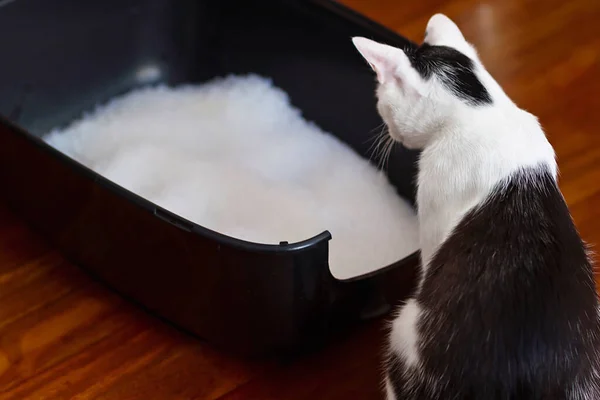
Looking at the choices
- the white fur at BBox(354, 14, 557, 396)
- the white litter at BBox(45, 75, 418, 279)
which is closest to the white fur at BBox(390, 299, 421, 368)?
the white fur at BBox(354, 14, 557, 396)

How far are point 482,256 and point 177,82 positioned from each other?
0.87m

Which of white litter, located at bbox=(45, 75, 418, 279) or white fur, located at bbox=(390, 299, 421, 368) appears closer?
white fur, located at bbox=(390, 299, 421, 368)

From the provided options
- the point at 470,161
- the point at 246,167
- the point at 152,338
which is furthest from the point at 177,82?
the point at 470,161

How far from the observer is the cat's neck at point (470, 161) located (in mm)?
815

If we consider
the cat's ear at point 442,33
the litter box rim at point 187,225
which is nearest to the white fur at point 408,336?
the litter box rim at point 187,225

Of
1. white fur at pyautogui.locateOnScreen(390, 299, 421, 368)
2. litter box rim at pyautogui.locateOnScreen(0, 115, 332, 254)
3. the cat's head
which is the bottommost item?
white fur at pyautogui.locateOnScreen(390, 299, 421, 368)

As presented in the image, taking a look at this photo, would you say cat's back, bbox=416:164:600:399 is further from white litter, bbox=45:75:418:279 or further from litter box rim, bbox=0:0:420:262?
white litter, bbox=45:75:418:279

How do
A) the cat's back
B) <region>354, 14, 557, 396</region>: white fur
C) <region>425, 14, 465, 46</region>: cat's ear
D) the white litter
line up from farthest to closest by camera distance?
the white litter, <region>425, 14, 465, 46</region>: cat's ear, <region>354, 14, 557, 396</region>: white fur, the cat's back

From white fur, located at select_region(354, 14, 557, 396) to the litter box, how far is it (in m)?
0.12

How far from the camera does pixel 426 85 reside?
88 centimetres

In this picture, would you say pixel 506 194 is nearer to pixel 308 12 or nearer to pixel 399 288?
pixel 399 288

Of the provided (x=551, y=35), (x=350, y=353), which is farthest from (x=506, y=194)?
(x=551, y=35)

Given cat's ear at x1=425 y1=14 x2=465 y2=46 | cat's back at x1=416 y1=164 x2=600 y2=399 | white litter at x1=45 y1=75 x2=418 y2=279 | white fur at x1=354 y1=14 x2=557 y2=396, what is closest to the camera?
cat's back at x1=416 y1=164 x2=600 y2=399

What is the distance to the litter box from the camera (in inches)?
35.1
